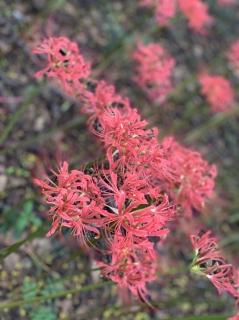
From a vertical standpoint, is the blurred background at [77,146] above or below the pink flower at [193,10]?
below

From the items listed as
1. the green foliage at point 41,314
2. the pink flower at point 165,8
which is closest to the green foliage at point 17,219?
the green foliage at point 41,314

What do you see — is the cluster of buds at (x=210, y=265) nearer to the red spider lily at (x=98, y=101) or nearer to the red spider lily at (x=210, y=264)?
the red spider lily at (x=210, y=264)

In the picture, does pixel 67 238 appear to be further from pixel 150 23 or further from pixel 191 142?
pixel 150 23

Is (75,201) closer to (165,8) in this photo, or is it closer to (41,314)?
(41,314)

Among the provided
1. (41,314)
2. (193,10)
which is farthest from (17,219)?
(193,10)

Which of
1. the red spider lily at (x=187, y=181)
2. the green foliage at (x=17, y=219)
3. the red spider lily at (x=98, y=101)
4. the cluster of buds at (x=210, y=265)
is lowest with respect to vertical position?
the cluster of buds at (x=210, y=265)

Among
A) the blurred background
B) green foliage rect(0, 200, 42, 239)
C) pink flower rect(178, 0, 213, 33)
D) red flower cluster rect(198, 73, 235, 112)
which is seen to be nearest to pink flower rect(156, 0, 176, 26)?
pink flower rect(178, 0, 213, 33)

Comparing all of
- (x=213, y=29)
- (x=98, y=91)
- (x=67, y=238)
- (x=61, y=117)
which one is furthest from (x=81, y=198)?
(x=213, y=29)
